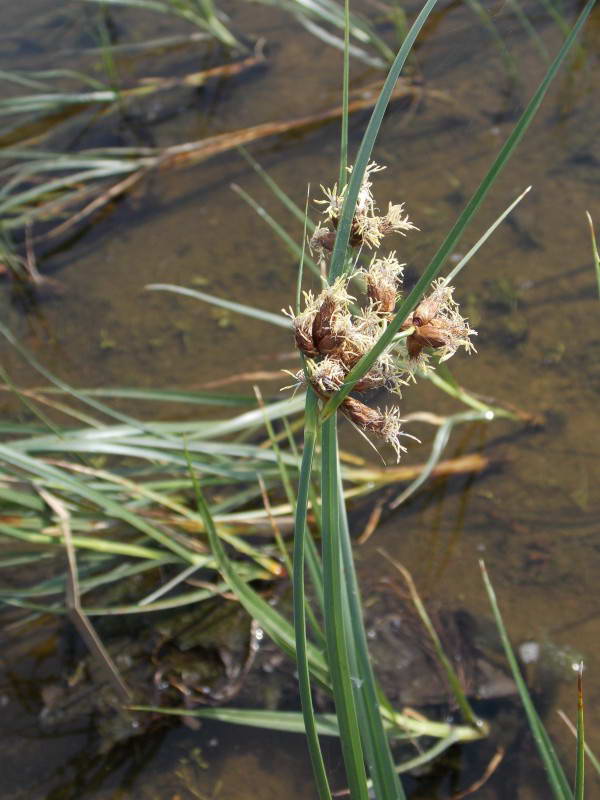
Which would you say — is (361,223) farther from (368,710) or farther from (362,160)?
(368,710)

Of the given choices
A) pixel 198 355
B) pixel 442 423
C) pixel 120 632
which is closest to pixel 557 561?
pixel 442 423

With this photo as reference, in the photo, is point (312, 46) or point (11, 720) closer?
point (11, 720)

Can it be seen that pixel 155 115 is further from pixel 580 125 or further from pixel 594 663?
pixel 594 663

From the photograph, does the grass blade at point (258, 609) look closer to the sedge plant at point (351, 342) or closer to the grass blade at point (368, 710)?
the grass blade at point (368, 710)

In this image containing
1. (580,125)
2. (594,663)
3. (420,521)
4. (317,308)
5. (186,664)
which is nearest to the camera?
(317,308)

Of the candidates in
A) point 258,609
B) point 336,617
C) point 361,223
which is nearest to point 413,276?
point 258,609
